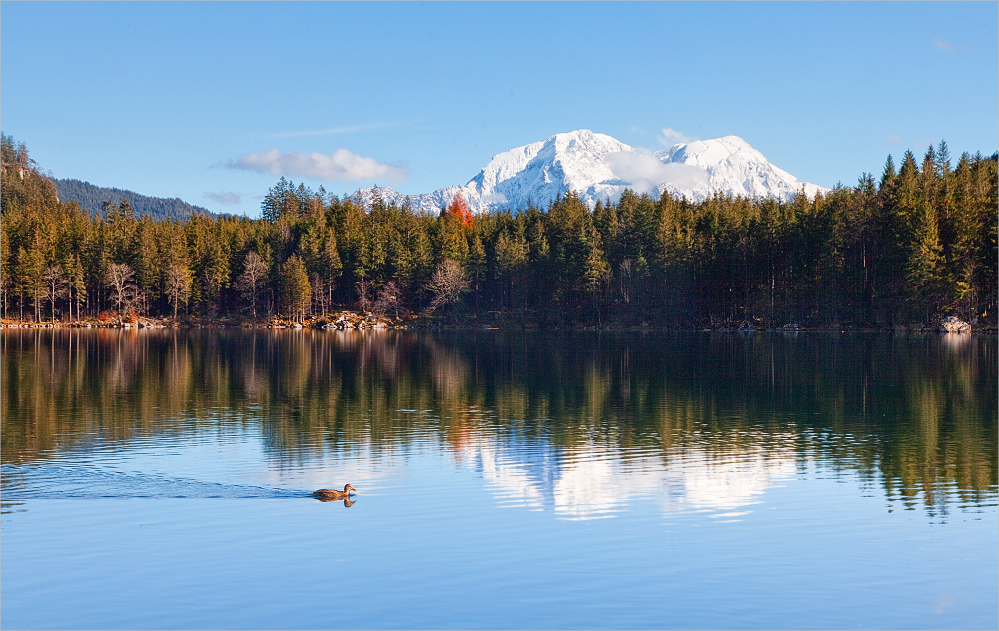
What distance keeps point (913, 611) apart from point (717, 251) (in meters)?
116

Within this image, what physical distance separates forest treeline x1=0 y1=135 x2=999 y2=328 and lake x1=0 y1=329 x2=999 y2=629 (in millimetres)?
65203

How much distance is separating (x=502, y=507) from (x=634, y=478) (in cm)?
482

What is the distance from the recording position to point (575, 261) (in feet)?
454

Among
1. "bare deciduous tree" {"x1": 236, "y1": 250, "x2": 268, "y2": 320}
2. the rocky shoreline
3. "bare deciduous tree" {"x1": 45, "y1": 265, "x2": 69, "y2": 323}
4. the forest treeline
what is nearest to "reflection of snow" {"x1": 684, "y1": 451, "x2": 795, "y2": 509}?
the forest treeline

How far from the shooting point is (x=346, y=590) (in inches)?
635

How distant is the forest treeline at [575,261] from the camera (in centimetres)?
10806

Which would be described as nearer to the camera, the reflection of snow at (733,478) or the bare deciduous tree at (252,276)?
the reflection of snow at (733,478)

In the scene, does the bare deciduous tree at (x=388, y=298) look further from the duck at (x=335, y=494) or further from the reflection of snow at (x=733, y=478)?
the duck at (x=335, y=494)

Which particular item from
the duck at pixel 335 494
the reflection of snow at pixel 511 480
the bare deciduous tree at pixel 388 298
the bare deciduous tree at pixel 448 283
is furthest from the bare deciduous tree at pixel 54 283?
the duck at pixel 335 494

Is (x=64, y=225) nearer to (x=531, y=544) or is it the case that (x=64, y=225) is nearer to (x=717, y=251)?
(x=717, y=251)

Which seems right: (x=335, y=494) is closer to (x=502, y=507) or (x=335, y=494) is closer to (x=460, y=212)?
(x=502, y=507)

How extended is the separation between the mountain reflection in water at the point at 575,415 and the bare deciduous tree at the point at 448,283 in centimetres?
7102

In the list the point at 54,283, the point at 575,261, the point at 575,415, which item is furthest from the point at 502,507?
the point at 54,283

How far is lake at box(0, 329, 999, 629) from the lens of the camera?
15.5 metres
